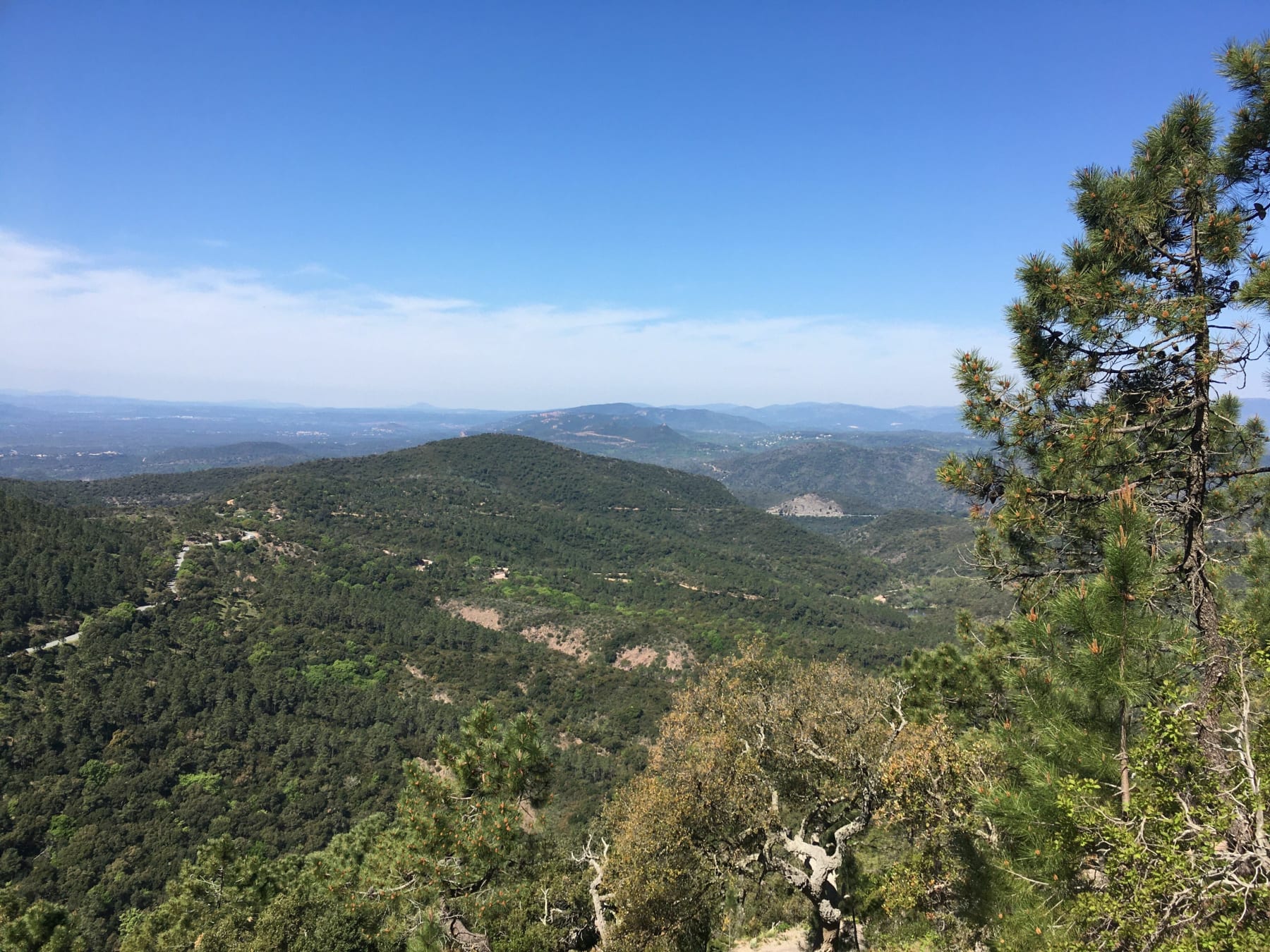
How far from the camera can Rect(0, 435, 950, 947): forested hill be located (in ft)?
121

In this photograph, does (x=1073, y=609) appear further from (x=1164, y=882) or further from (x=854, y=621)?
(x=854, y=621)

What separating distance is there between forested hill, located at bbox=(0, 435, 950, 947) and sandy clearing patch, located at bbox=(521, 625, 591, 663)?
35 centimetres

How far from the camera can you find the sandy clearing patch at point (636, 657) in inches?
2844

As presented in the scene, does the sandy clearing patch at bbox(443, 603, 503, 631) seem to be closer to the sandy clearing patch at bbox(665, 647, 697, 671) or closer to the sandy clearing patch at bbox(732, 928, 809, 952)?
the sandy clearing patch at bbox(665, 647, 697, 671)

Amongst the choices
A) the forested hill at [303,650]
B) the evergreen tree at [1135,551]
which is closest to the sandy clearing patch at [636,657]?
the forested hill at [303,650]

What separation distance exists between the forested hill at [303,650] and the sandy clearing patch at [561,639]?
346 millimetres

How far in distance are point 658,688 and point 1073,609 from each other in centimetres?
6457

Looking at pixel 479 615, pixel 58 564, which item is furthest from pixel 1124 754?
pixel 479 615

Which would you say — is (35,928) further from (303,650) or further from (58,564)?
(58,564)

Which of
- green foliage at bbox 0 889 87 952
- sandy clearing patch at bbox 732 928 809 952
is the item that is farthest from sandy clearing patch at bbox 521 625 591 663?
green foliage at bbox 0 889 87 952

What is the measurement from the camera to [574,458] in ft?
634

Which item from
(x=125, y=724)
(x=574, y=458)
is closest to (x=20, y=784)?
(x=125, y=724)

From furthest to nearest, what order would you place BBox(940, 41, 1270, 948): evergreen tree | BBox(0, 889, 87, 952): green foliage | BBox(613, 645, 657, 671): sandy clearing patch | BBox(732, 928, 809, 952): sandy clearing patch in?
BBox(613, 645, 657, 671): sandy clearing patch → BBox(732, 928, 809, 952): sandy clearing patch → BBox(0, 889, 87, 952): green foliage → BBox(940, 41, 1270, 948): evergreen tree

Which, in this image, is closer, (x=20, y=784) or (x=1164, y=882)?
(x=1164, y=882)
